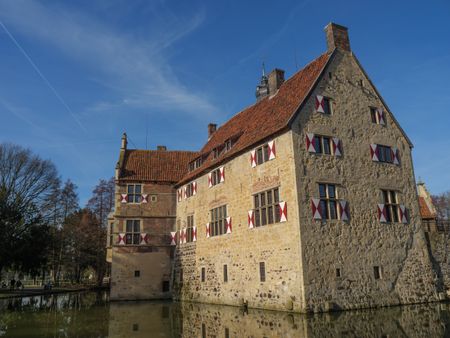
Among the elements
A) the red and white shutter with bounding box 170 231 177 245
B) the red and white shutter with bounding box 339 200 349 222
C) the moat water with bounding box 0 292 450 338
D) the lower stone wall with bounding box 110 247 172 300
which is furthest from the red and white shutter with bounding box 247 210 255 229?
the lower stone wall with bounding box 110 247 172 300

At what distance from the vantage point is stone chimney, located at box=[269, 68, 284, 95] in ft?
77.3

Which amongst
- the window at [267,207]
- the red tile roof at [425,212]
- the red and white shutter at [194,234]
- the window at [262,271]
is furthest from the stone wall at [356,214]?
the red tile roof at [425,212]

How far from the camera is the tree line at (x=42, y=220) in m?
32.4

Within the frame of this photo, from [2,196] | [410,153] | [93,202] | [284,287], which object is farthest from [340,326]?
[93,202]

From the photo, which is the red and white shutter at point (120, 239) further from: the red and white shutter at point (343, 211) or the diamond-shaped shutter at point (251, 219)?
the red and white shutter at point (343, 211)

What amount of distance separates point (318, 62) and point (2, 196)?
2695 centimetres

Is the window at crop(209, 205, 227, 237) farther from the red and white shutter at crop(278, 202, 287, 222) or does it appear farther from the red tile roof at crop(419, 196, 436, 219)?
the red tile roof at crop(419, 196, 436, 219)

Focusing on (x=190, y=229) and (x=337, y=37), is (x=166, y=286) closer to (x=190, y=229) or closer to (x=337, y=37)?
(x=190, y=229)

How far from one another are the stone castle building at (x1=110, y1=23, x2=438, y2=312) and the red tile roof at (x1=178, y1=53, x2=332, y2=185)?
0.09 metres

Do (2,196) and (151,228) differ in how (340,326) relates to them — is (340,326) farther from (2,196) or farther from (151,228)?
(2,196)

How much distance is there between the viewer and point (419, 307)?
16.5 m

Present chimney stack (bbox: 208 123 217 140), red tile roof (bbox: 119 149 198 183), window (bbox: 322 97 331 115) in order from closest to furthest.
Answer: window (bbox: 322 97 331 115) → red tile roof (bbox: 119 149 198 183) → chimney stack (bbox: 208 123 217 140)

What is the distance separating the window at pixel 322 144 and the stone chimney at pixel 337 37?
16.8 feet

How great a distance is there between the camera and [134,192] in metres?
28.4
